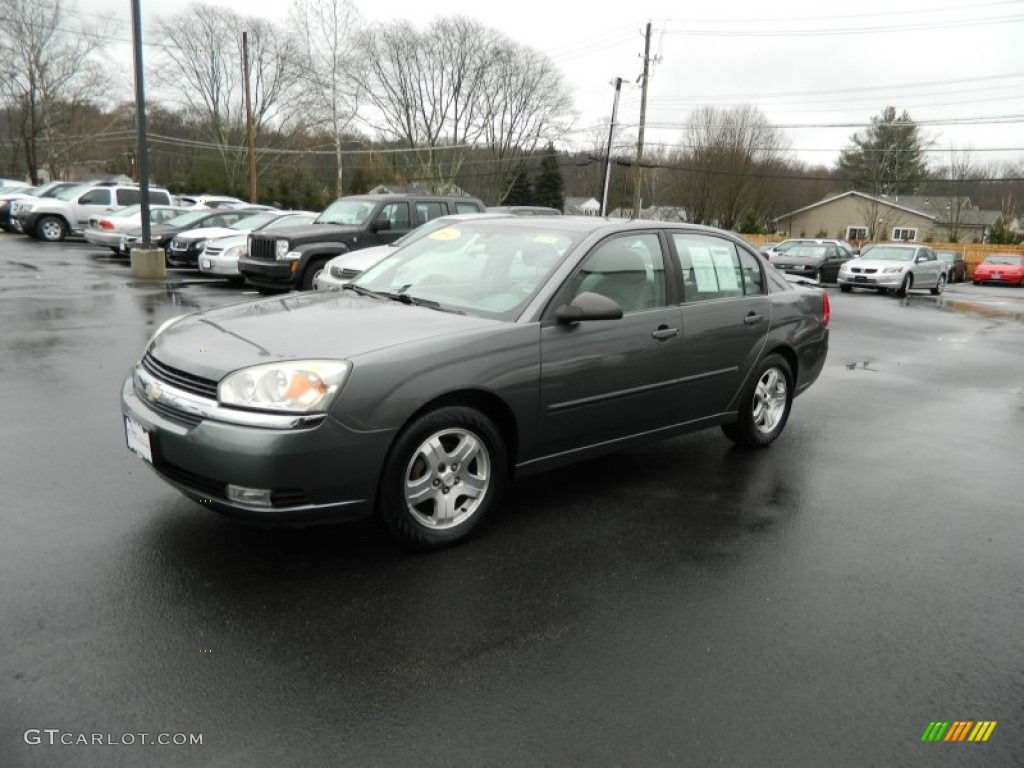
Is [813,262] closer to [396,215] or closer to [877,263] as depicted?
[877,263]

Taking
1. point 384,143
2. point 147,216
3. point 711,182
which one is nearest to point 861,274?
point 147,216

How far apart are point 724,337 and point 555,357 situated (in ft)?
5.32

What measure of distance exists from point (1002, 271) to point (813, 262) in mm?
13616

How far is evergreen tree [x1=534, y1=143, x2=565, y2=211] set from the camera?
6538 cm

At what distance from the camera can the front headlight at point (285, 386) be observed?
3207 mm

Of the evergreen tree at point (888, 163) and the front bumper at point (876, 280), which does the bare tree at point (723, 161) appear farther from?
the front bumper at point (876, 280)

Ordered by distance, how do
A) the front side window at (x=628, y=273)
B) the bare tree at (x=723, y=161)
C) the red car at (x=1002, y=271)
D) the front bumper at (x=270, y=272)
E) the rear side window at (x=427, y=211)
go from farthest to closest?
the bare tree at (x=723, y=161) → the red car at (x=1002, y=271) → the rear side window at (x=427, y=211) → the front bumper at (x=270, y=272) → the front side window at (x=628, y=273)

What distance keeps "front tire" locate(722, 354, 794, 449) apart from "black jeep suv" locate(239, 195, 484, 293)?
849 centimetres

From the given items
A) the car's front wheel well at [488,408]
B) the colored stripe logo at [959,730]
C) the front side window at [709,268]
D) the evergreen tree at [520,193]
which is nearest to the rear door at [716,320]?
the front side window at [709,268]

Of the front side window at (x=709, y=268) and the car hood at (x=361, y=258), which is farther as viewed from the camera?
the car hood at (x=361, y=258)

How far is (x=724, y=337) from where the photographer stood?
5066 mm

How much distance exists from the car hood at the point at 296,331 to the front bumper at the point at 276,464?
0.30 metres

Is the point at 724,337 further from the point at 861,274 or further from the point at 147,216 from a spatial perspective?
the point at 861,274

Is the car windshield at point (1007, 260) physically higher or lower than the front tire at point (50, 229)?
higher
